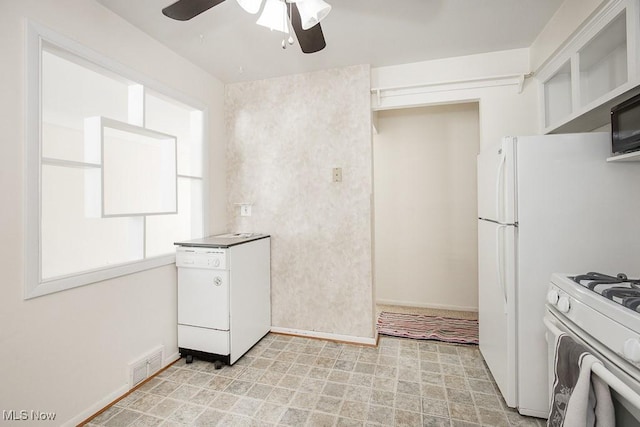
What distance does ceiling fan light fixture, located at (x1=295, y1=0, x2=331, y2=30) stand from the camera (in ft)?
4.39

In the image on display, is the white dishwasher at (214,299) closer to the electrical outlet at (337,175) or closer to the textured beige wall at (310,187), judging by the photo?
the textured beige wall at (310,187)

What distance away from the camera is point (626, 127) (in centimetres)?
136

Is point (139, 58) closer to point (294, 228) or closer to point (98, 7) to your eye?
point (98, 7)

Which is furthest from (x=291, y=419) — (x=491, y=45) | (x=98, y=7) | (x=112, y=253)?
(x=112, y=253)

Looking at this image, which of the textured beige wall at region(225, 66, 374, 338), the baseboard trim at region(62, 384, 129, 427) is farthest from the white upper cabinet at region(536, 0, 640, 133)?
the baseboard trim at region(62, 384, 129, 427)

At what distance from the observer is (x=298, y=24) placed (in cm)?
160

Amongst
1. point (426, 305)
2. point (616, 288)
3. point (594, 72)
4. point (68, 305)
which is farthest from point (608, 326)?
point (426, 305)

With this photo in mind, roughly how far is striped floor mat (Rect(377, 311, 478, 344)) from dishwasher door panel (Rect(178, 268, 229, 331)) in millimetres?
1583

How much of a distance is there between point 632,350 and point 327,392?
5.27ft

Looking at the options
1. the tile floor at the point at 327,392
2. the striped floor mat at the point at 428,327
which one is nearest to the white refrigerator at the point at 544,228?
the tile floor at the point at 327,392

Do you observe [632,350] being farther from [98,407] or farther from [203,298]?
[98,407]

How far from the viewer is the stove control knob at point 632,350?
2.97ft

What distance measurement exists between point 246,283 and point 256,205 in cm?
84

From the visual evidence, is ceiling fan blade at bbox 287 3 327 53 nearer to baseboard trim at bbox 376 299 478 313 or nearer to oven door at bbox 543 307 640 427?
oven door at bbox 543 307 640 427
